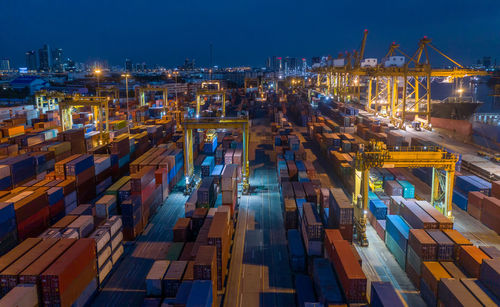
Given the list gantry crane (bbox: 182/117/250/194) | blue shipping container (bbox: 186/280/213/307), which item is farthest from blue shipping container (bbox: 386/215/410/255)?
gantry crane (bbox: 182/117/250/194)

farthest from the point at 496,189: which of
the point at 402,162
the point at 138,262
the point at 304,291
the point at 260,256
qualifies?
the point at 138,262

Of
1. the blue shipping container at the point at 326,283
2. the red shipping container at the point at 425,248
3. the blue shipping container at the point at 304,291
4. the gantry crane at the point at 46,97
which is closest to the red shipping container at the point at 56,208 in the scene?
the blue shipping container at the point at 304,291

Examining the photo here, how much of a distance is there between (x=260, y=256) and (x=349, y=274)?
18.6 feet

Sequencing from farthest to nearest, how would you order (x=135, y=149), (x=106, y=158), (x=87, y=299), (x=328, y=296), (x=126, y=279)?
(x=135, y=149)
(x=106, y=158)
(x=126, y=279)
(x=87, y=299)
(x=328, y=296)

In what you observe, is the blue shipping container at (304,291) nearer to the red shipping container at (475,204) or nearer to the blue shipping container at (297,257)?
the blue shipping container at (297,257)

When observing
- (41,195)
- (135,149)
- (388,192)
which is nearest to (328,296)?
(388,192)

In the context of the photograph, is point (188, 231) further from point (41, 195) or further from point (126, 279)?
point (41, 195)

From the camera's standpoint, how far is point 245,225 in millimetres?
18625

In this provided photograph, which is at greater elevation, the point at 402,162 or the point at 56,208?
the point at 402,162

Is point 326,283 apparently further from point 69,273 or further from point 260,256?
point 69,273

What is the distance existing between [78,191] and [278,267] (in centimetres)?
1251

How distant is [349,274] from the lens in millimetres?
10281

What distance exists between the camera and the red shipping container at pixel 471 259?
435 inches

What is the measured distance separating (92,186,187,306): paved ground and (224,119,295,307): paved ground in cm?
343
